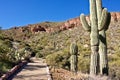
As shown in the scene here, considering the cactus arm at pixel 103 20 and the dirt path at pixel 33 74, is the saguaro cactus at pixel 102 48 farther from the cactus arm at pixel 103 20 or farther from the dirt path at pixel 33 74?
the dirt path at pixel 33 74

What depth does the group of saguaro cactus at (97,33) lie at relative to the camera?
17.8m

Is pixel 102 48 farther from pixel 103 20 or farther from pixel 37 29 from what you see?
pixel 37 29

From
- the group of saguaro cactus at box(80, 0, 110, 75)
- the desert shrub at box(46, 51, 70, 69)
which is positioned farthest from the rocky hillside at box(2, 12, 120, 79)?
the group of saguaro cactus at box(80, 0, 110, 75)

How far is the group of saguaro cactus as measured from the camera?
17.8 metres

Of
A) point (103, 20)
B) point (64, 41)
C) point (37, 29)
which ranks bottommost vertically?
point (103, 20)

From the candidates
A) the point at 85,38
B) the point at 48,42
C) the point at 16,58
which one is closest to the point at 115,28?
the point at 85,38

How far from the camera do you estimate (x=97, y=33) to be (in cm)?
1825

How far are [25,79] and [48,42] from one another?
67.8 meters

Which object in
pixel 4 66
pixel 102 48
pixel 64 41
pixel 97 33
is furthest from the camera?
pixel 64 41

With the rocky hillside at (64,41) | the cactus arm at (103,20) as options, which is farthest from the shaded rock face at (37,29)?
the cactus arm at (103,20)

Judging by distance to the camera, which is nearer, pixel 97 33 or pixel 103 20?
pixel 103 20

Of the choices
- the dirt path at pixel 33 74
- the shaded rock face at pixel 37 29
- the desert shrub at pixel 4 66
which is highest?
the shaded rock face at pixel 37 29

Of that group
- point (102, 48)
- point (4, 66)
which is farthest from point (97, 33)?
point (4, 66)

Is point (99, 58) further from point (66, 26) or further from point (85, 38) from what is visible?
point (66, 26)
